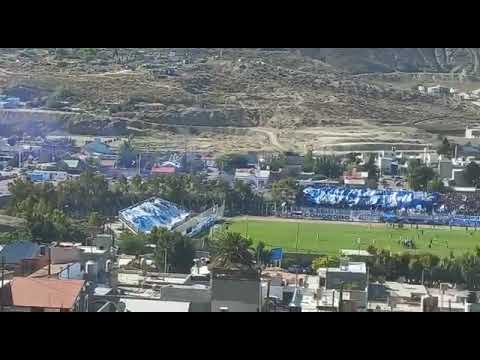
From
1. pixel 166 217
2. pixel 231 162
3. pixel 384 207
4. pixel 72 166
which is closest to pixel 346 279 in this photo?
pixel 384 207

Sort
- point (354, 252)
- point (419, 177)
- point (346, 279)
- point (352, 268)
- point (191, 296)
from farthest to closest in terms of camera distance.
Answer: point (419, 177) < point (354, 252) < point (352, 268) < point (346, 279) < point (191, 296)

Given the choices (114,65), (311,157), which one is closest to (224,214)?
(311,157)

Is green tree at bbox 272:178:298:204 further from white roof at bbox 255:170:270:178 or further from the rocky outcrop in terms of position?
the rocky outcrop

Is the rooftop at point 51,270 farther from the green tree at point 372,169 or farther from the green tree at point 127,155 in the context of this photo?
the green tree at point 372,169

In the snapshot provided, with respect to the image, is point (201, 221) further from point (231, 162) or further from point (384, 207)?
point (384, 207)

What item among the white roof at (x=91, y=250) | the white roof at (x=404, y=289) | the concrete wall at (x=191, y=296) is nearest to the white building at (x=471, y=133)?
the white roof at (x=404, y=289)

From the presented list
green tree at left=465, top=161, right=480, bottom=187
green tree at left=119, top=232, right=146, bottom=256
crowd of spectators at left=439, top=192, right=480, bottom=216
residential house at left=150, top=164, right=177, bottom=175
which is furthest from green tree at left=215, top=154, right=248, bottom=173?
green tree at left=465, top=161, right=480, bottom=187
